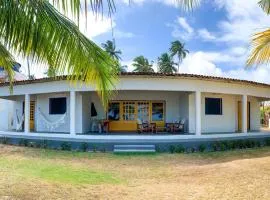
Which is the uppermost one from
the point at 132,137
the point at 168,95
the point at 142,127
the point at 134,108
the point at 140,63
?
the point at 140,63

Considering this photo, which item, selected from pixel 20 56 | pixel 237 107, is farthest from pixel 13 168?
pixel 237 107

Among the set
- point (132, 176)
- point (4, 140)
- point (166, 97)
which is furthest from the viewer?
point (166, 97)

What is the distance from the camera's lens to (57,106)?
21.7 metres

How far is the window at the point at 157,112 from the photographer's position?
70.4 ft

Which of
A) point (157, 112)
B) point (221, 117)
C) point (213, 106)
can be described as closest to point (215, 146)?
point (213, 106)

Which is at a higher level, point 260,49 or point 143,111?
point 260,49

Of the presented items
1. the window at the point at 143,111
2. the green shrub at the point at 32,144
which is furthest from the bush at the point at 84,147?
the window at the point at 143,111

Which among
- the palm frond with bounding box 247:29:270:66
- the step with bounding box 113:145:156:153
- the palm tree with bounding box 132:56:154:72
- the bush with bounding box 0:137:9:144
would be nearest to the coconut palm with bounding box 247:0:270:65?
the palm frond with bounding box 247:29:270:66

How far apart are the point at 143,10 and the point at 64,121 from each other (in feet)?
56.7

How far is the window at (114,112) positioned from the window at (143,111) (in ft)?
4.23

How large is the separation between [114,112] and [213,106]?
19.2 ft

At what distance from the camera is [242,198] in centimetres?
813

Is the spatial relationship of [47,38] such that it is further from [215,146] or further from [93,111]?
[93,111]

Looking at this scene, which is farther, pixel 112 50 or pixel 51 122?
pixel 112 50
